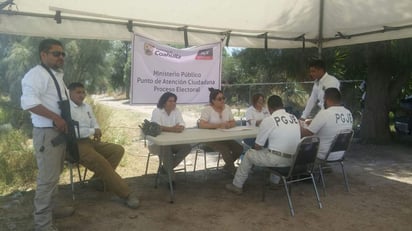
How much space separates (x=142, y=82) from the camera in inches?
217

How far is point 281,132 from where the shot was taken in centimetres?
424

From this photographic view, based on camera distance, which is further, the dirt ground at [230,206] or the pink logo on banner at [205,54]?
the pink logo on banner at [205,54]

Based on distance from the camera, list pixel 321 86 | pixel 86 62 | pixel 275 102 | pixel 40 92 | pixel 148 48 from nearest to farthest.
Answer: pixel 40 92 < pixel 275 102 < pixel 148 48 < pixel 321 86 < pixel 86 62

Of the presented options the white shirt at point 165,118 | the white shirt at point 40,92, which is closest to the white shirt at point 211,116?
the white shirt at point 165,118

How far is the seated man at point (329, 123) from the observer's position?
15.4 ft

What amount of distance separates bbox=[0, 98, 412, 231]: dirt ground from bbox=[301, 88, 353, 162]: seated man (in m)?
0.74

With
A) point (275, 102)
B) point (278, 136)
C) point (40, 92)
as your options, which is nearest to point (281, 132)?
point (278, 136)

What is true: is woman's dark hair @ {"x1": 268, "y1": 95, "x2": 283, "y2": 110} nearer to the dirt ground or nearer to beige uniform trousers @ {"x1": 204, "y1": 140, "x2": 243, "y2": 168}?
the dirt ground

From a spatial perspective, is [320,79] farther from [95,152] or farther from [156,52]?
[95,152]

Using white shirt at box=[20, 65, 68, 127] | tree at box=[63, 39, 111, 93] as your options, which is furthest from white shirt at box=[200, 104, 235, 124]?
tree at box=[63, 39, 111, 93]

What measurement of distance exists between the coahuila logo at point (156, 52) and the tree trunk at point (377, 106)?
4.81 metres

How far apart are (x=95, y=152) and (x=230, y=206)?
170 cm

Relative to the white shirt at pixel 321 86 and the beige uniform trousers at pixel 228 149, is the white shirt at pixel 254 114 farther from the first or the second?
the white shirt at pixel 321 86

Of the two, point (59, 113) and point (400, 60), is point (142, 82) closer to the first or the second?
point (59, 113)
